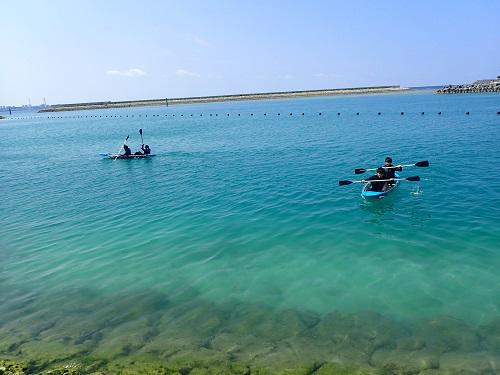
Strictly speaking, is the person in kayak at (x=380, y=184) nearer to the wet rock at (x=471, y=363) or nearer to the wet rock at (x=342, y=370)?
the wet rock at (x=471, y=363)

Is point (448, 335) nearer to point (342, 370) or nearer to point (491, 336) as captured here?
point (491, 336)

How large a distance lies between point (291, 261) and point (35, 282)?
34.3 ft

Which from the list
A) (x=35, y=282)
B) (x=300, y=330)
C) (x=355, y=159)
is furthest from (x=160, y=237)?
(x=355, y=159)

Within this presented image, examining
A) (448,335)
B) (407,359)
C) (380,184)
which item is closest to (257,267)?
(407,359)

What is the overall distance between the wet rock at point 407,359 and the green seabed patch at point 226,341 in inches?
1.0

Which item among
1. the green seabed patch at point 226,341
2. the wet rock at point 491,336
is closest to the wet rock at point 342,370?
the green seabed patch at point 226,341

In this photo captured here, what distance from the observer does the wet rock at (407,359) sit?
10141 millimetres

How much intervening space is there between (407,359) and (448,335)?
1839mm

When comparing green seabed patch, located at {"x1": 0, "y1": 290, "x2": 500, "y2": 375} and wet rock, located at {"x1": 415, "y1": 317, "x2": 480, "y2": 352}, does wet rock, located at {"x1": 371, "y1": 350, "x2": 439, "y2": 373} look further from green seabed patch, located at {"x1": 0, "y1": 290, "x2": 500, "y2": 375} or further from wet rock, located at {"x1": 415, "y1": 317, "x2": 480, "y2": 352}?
wet rock, located at {"x1": 415, "y1": 317, "x2": 480, "y2": 352}

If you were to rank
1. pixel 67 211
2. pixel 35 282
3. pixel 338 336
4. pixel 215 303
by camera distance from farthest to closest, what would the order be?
pixel 67 211
pixel 35 282
pixel 215 303
pixel 338 336

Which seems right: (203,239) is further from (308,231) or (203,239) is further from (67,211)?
(67,211)

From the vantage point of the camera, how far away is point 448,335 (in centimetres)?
1138

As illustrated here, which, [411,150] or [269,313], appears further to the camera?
[411,150]

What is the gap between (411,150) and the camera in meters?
40.3
